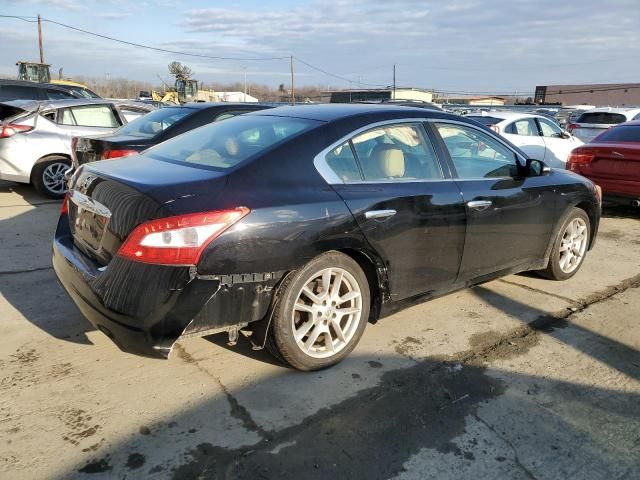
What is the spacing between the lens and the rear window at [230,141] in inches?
127

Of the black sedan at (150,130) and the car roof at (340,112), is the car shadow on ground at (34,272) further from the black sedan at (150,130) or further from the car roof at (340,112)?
the car roof at (340,112)

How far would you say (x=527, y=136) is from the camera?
440 inches

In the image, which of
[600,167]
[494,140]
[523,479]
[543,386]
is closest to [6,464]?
[523,479]

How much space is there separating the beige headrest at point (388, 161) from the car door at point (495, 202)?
450mm

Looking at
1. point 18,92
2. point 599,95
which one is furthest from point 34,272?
point 599,95

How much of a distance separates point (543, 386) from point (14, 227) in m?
5.98

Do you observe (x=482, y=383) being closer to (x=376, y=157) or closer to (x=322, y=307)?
(x=322, y=307)

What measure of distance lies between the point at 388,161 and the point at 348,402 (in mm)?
1569

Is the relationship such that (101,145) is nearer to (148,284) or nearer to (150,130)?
(150,130)

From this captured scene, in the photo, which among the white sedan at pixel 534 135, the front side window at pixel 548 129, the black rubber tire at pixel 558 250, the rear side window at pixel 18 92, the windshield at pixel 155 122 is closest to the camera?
the black rubber tire at pixel 558 250

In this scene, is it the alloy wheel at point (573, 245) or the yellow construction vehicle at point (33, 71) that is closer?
the alloy wheel at point (573, 245)

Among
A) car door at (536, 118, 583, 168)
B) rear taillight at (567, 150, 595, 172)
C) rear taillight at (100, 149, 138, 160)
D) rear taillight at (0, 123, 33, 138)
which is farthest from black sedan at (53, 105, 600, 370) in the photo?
car door at (536, 118, 583, 168)

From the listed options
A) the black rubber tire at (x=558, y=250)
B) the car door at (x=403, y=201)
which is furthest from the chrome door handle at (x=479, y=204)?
the black rubber tire at (x=558, y=250)

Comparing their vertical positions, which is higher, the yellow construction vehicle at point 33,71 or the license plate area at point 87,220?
the yellow construction vehicle at point 33,71
